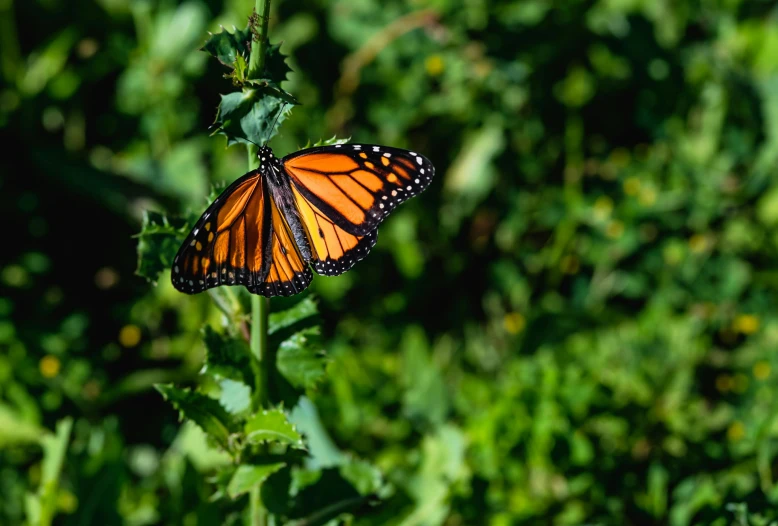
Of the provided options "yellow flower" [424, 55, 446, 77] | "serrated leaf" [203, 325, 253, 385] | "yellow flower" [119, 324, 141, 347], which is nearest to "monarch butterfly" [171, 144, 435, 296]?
"serrated leaf" [203, 325, 253, 385]

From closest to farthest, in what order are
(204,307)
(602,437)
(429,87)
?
(602,437) → (204,307) → (429,87)

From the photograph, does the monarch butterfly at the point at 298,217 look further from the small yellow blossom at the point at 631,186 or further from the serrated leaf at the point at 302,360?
the small yellow blossom at the point at 631,186

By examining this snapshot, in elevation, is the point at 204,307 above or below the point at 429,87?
below

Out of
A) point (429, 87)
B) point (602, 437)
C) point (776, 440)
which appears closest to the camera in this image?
point (776, 440)

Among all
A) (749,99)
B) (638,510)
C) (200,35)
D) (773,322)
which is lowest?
(638,510)

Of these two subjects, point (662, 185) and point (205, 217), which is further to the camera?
point (662, 185)

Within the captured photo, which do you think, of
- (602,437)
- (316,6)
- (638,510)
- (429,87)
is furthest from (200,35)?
(638,510)

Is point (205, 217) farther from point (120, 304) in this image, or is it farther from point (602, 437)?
point (120, 304)
